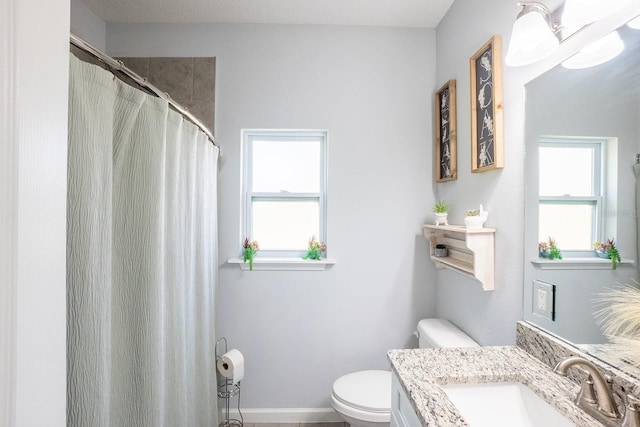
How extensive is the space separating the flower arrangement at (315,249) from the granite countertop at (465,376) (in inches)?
37.1

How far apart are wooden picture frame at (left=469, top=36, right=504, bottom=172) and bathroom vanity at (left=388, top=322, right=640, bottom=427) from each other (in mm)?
722

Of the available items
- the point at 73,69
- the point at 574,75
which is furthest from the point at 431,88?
the point at 73,69

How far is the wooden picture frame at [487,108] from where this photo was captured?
4.04 ft

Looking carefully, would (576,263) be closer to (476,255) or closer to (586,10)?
(476,255)

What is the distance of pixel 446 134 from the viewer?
1.73m

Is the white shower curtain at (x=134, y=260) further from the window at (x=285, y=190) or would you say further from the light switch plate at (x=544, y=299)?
the light switch plate at (x=544, y=299)

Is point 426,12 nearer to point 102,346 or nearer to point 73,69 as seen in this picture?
point 73,69

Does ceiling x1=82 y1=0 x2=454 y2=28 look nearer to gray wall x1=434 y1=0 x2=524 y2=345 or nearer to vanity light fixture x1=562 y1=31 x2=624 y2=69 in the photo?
gray wall x1=434 y1=0 x2=524 y2=345

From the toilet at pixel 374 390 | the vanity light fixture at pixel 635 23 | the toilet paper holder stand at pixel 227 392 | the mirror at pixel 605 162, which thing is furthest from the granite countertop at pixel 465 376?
the toilet paper holder stand at pixel 227 392

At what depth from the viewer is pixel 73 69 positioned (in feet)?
2.15

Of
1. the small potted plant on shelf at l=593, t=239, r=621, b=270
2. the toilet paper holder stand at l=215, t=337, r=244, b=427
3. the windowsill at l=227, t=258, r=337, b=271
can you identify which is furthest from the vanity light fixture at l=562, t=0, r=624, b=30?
the toilet paper holder stand at l=215, t=337, r=244, b=427

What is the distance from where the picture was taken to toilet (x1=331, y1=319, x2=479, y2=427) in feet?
4.48

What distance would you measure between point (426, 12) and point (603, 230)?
1611 mm

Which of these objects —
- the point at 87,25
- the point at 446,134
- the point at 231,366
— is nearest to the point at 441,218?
the point at 446,134
